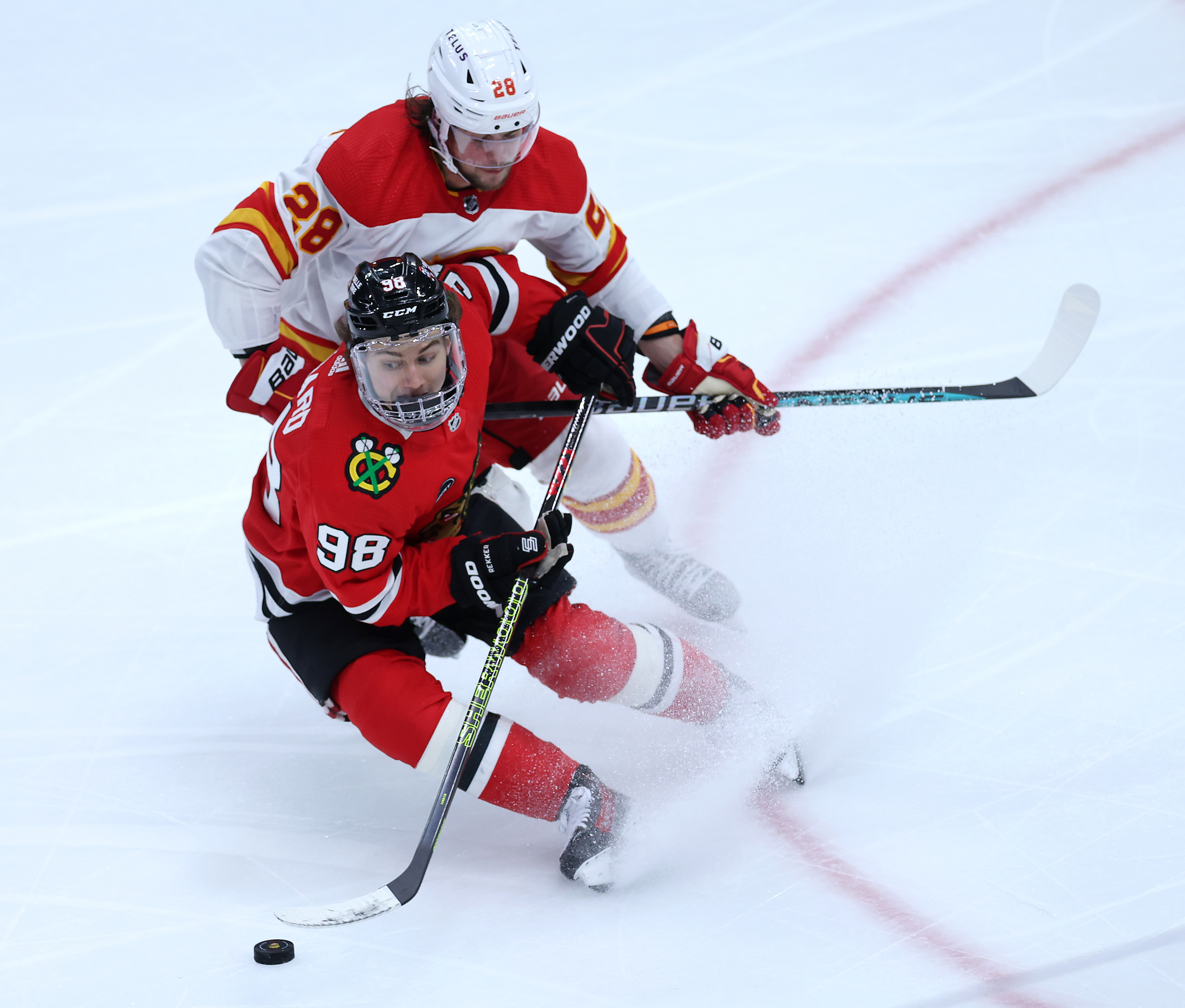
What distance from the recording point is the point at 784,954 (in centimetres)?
189

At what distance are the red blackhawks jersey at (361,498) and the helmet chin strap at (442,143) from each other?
0.63ft

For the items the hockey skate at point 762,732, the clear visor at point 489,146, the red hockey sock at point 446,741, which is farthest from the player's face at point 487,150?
the hockey skate at point 762,732

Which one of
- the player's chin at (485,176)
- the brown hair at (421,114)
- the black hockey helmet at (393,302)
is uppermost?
the brown hair at (421,114)

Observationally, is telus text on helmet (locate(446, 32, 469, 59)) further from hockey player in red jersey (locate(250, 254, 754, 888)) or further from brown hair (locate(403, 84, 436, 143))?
hockey player in red jersey (locate(250, 254, 754, 888))

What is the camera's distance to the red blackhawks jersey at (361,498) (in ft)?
6.48

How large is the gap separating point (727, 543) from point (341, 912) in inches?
57.7

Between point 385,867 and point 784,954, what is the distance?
0.74 m

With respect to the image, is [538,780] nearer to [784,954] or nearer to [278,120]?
[784,954]

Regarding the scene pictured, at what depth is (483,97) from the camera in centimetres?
216

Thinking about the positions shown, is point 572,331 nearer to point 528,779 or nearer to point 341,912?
point 528,779

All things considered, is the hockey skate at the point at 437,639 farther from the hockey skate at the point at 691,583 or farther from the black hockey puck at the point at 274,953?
the black hockey puck at the point at 274,953

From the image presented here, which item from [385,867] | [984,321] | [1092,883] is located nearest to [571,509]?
[385,867]

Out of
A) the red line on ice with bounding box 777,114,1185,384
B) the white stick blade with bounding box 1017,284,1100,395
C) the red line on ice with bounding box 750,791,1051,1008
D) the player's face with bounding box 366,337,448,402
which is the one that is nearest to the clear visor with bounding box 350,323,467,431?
the player's face with bounding box 366,337,448,402

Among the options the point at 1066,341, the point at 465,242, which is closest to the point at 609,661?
the point at 465,242
